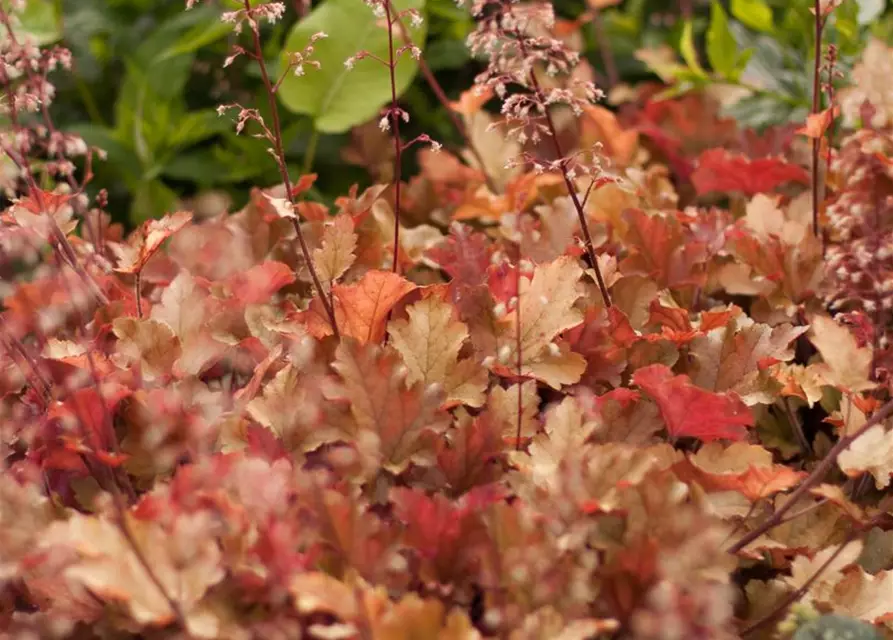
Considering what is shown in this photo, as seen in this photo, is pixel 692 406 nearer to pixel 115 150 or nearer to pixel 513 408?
pixel 513 408

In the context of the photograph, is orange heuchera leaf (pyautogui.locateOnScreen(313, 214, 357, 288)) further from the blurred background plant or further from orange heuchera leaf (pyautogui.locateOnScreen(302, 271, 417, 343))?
the blurred background plant

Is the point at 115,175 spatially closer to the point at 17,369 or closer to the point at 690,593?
the point at 17,369

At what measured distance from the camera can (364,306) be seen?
85 cm

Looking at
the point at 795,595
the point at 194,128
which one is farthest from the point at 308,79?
the point at 795,595

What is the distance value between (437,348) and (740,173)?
1.91 ft

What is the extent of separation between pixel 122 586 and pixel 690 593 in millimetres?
353

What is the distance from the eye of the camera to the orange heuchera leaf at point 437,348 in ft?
2.68

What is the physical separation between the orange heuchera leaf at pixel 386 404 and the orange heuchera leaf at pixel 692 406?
0.56 ft

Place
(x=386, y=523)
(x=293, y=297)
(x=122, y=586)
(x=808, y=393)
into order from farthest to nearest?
(x=293, y=297), (x=808, y=393), (x=386, y=523), (x=122, y=586)

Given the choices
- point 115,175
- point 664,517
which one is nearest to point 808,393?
point 664,517

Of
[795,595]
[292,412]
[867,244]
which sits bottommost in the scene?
[795,595]

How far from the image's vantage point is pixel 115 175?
177cm

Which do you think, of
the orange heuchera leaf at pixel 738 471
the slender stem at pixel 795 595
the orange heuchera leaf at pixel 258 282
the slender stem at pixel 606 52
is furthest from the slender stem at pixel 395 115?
the slender stem at pixel 606 52

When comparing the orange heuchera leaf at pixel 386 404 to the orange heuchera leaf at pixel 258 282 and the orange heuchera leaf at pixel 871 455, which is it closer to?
the orange heuchera leaf at pixel 258 282
